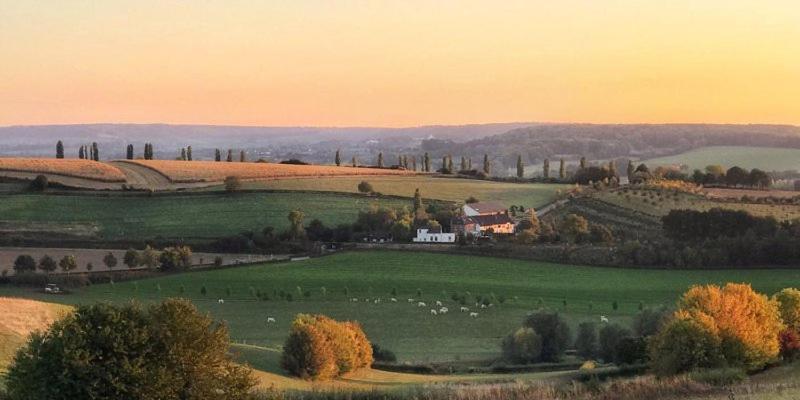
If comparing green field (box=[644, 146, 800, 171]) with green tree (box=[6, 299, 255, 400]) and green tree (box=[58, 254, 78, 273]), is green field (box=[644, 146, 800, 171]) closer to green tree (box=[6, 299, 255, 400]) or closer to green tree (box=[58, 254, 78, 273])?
green tree (box=[58, 254, 78, 273])

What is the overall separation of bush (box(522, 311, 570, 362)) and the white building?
109 ft

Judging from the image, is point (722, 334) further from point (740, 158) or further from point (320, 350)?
point (740, 158)

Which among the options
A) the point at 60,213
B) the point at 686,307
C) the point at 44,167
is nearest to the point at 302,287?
the point at 686,307

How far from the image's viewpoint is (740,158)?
167875mm

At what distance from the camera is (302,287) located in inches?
2388

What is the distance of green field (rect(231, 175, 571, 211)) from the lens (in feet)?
329

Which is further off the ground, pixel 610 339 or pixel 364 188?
pixel 364 188

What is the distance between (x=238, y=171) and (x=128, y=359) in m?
94.0

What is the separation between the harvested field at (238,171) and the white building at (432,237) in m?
34.7

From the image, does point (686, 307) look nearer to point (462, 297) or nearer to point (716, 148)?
point (462, 297)

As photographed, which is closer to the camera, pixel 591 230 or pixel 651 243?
pixel 651 243

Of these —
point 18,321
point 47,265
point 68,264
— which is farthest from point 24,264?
point 18,321

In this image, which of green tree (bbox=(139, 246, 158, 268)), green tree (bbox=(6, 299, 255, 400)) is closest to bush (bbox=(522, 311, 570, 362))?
green tree (bbox=(6, 299, 255, 400))

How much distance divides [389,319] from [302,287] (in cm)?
1011
